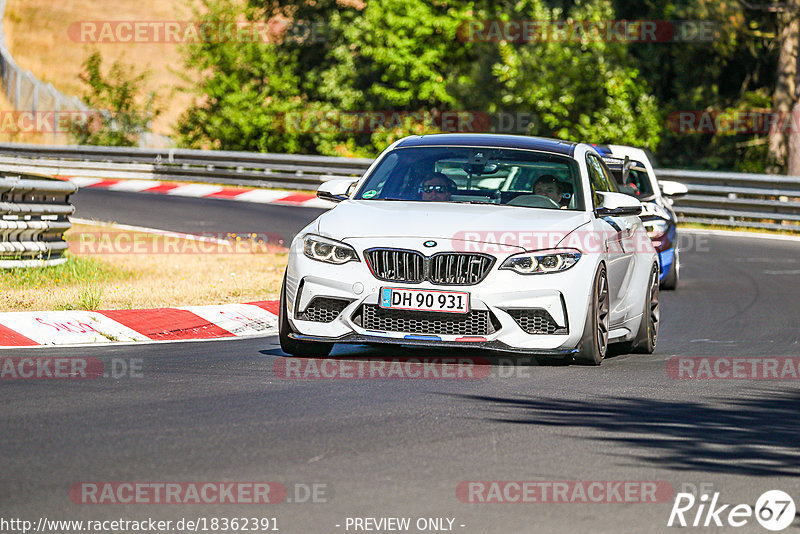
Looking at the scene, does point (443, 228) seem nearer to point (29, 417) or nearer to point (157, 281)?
point (29, 417)

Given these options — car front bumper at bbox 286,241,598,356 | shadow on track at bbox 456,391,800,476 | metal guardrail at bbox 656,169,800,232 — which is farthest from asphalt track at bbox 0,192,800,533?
metal guardrail at bbox 656,169,800,232

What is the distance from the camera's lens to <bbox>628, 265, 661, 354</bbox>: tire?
1098cm

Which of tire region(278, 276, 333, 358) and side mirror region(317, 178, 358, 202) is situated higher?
side mirror region(317, 178, 358, 202)

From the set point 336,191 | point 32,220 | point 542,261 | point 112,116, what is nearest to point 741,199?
point 32,220

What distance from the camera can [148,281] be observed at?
14867 millimetres

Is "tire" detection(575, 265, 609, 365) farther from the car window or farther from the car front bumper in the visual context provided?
the car window

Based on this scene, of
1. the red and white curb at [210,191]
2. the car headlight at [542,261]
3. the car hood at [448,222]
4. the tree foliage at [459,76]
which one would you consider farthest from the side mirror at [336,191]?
the tree foliage at [459,76]

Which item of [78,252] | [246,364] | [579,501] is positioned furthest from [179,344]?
[78,252]

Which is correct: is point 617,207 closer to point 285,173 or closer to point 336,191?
point 336,191

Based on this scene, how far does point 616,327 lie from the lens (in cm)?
1032

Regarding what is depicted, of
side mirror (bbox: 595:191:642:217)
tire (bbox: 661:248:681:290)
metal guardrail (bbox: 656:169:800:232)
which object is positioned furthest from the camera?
metal guardrail (bbox: 656:169:800:232)

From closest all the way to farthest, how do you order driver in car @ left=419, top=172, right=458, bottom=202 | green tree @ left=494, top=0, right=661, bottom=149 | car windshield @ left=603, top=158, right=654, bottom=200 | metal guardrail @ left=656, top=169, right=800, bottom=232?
driver in car @ left=419, top=172, right=458, bottom=202, car windshield @ left=603, top=158, right=654, bottom=200, metal guardrail @ left=656, top=169, right=800, bottom=232, green tree @ left=494, top=0, right=661, bottom=149

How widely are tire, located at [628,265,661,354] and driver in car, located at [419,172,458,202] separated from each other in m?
1.89

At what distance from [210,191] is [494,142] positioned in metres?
22.0
